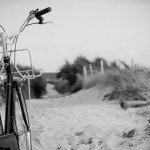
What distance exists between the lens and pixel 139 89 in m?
7.27

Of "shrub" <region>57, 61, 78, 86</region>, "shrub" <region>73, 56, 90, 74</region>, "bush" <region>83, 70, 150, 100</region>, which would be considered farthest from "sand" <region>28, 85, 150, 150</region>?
"shrub" <region>73, 56, 90, 74</region>

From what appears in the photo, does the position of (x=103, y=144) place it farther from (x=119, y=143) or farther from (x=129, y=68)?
(x=129, y=68)

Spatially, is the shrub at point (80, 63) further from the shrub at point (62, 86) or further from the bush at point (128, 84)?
the bush at point (128, 84)

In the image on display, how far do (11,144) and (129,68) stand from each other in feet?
22.6

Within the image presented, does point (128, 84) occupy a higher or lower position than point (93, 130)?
higher

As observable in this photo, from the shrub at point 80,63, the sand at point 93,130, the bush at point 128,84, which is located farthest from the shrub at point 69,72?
the sand at point 93,130

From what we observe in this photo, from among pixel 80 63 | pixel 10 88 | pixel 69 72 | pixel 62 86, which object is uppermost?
pixel 10 88

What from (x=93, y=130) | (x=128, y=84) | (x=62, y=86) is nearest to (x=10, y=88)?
(x=93, y=130)

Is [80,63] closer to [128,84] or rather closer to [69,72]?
[69,72]

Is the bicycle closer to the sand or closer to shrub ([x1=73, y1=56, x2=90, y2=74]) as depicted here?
the sand

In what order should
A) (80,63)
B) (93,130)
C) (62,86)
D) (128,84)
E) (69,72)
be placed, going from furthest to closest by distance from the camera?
(80,63)
(69,72)
(62,86)
(128,84)
(93,130)

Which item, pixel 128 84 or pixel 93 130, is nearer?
pixel 93 130

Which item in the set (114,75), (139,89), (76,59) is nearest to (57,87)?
(76,59)

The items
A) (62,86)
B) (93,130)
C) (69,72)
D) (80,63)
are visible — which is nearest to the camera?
(93,130)
